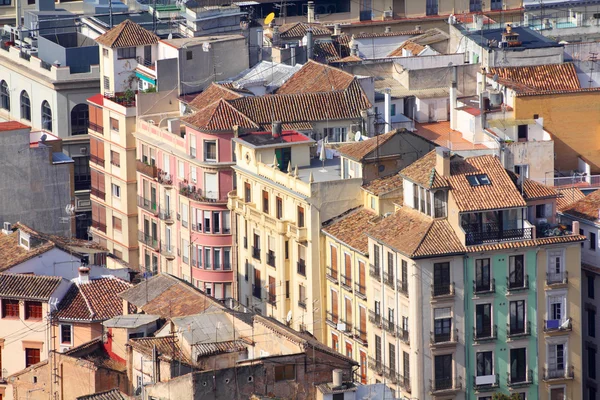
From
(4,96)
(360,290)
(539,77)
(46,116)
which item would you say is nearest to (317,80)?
(539,77)

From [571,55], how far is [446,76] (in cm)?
788

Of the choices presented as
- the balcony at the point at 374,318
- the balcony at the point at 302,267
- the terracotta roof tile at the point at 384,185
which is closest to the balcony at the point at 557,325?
the balcony at the point at 374,318

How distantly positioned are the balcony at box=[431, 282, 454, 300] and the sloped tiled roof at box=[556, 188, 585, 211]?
12087 millimetres

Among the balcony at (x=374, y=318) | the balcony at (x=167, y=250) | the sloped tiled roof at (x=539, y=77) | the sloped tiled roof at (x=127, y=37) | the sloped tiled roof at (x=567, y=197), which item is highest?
the sloped tiled roof at (x=127, y=37)

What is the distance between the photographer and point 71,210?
137 m

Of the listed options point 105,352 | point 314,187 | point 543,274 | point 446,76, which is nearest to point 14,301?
point 105,352

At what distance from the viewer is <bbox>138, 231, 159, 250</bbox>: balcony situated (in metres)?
138

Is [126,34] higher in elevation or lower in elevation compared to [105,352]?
higher

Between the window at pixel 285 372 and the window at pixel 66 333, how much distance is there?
54.8 feet

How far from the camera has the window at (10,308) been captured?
117 m

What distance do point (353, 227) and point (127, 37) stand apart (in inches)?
1221

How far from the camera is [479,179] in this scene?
113438mm

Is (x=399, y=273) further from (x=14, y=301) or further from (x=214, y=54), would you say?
(x=214, y=54)

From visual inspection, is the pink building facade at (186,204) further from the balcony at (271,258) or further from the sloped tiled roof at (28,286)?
the sloped tiled roof at (28,286)
